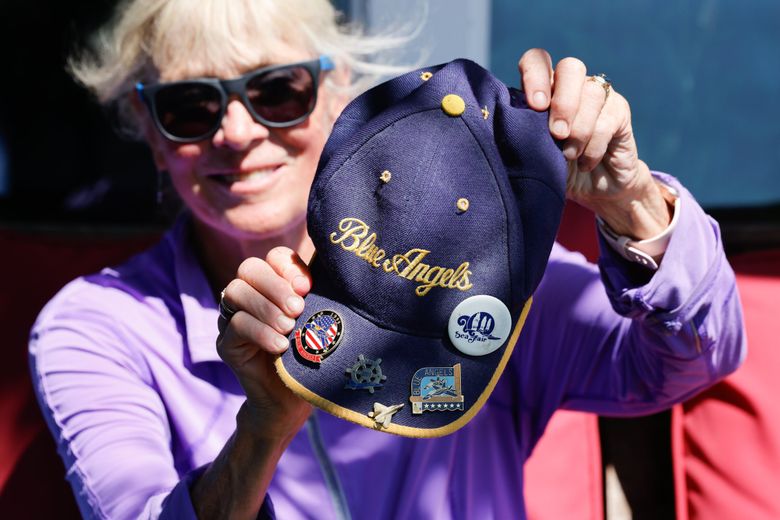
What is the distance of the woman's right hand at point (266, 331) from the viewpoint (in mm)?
1081

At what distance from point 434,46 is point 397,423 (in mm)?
1120

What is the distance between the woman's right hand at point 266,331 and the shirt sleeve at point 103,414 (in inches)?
6.2

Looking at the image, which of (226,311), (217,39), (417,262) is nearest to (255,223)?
(217,39)

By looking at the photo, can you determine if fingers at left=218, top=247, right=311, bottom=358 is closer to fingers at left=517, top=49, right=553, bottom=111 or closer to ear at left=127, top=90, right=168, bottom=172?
fingers at left=517, top=49, right=553, bottom=111

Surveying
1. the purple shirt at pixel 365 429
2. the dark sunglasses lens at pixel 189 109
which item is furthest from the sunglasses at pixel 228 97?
the purple shirt at pixel 365 429

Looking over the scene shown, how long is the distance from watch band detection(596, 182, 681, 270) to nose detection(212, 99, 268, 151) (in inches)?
23.8

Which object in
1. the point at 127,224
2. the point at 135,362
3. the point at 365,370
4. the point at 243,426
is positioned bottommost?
the point at 127,224

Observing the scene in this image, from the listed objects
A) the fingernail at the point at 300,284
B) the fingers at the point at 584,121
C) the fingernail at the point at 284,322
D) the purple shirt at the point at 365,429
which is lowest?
the purple shirt at the point at 365,429

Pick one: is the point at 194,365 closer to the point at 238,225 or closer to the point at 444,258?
the point at 238,225

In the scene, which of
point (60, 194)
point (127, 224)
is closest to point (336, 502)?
point (127, 224)

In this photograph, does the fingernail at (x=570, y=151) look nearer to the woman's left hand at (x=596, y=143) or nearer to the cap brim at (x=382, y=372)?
the woman's left hand at (x=596, y=143)

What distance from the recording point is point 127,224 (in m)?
2.64

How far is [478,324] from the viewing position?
3.62ft

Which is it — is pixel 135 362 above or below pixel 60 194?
above
